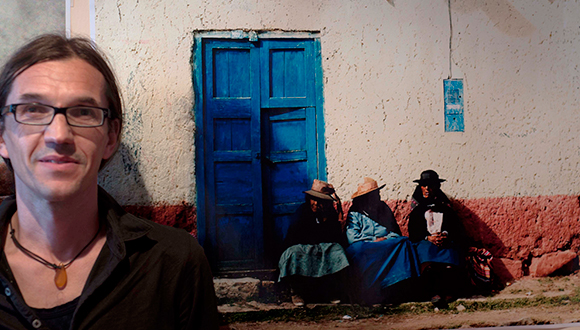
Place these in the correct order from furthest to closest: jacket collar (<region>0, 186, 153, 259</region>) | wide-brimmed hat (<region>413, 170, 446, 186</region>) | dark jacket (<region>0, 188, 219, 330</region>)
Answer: wide-brimmed hat (<region>413, 170, 446, 186</region>) < jacket collar (<region>0, 186, 153, 259</region>) < dark jacket (<region>0, 188, 219, 330</region>)

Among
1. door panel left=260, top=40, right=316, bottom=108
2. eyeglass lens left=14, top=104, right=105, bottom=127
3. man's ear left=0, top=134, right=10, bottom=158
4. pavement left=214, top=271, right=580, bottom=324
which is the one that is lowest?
pavement left=214, top=271, right=580, bottom=324

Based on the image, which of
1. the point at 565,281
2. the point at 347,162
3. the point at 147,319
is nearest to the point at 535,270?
the point at 565,281

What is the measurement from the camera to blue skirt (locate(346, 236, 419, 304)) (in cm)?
208

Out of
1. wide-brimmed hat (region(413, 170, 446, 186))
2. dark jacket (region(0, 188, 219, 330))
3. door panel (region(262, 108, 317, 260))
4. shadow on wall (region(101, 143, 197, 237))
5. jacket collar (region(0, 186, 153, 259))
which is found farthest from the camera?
wide-brimmed hat (region(413, 170, 446, 186))

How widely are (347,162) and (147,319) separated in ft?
3.90

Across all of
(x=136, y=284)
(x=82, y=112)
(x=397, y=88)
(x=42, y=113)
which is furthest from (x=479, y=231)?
(x=42, y=113)

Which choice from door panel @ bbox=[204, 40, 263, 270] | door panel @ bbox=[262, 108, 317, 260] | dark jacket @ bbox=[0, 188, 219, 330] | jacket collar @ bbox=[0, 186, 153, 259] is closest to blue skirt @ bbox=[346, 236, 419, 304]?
door panel @ bbox=[262, 108, 317, 260]

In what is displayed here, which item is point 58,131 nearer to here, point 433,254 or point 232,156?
point 232,156

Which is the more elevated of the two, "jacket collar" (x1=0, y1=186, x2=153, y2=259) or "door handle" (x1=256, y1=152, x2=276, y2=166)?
"door handle" (x1=256, y1=152, x2=276, y2=166)

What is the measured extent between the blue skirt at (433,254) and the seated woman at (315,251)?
400 millimetres

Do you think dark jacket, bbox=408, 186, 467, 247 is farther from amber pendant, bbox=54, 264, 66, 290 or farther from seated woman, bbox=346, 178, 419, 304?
amber pendant, bbox=54, 264, 66, 290

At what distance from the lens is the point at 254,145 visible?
2023 millimetres

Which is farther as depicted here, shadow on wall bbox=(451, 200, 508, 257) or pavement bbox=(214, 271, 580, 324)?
shadow on wall bbox=(451, 200, 508, 257)

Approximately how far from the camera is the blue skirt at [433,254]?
6.95 ft
